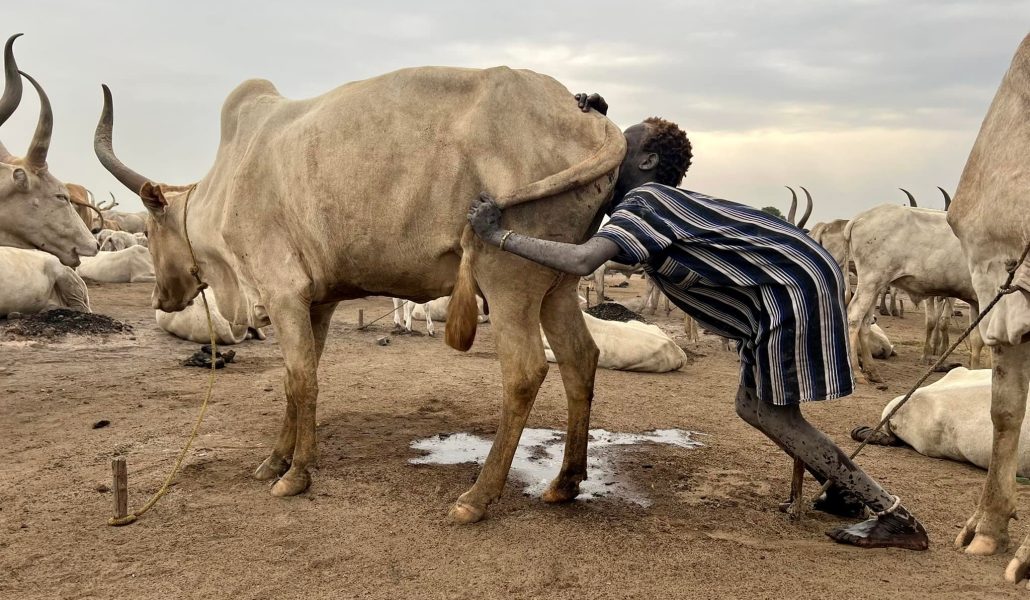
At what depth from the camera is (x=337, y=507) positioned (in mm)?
4469

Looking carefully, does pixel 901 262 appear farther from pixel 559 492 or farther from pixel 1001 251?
pixel 559 492

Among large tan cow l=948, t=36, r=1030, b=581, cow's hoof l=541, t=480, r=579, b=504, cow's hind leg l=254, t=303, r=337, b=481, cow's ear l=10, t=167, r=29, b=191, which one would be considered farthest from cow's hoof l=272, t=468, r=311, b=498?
cow's ear l=10, t=167, r=29, b=191

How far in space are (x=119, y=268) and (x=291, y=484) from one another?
14979 mm

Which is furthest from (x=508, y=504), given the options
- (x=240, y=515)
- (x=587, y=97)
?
(x=587, y=97)

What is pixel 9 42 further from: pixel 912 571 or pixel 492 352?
pixel 912 571

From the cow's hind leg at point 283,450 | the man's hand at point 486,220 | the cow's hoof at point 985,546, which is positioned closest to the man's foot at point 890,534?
the cow's hoof at point 985,546

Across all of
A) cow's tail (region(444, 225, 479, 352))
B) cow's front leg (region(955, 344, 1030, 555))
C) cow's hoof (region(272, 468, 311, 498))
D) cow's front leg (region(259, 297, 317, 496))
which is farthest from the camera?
cow's front leg (region(259, 297, 317, 496))

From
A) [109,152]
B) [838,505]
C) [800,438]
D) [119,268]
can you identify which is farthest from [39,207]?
[119,268]

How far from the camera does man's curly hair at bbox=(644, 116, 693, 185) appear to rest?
14.4 ft

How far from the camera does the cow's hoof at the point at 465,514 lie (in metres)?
4.20

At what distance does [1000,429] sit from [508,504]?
8.11 ft

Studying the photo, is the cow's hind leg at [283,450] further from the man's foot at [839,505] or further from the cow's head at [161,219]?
the man's foot at [839,505]

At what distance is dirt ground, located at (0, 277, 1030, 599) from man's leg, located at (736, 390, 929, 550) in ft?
0.29

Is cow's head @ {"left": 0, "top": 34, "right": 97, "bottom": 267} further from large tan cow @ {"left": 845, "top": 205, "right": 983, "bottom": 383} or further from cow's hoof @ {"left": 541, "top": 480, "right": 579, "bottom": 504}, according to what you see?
large tan cow @ {"left": 845, "top": 205, "right": 983, "bottom": 383}
